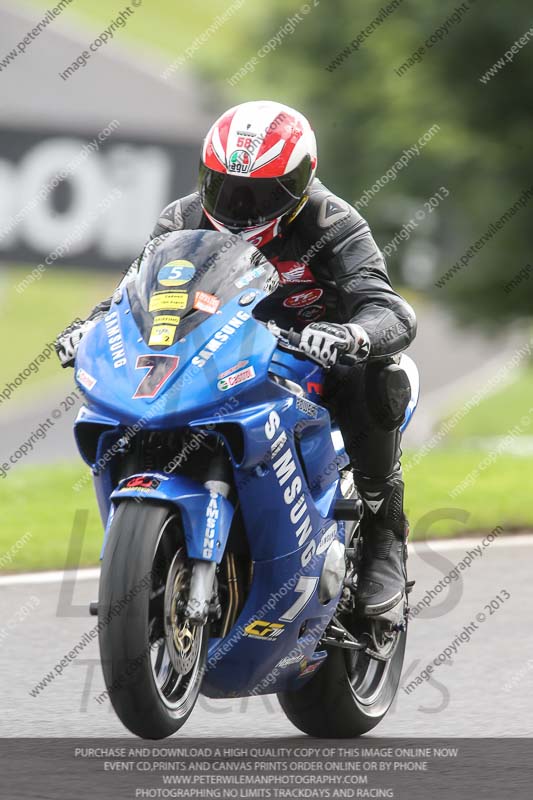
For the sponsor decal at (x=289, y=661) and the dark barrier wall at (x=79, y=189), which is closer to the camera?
the sponsor decal at (x=289, y=661)

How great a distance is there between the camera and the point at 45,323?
32.1 m

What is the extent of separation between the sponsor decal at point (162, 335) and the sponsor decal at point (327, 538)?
85 cm

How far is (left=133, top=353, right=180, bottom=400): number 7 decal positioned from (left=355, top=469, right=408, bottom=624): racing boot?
1258 mm

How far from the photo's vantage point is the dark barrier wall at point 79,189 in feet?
72.3

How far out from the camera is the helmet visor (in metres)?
4.74

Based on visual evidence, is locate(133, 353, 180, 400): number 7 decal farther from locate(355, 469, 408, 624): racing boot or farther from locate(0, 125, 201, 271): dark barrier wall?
locate(0, 125, 201, 271): dark barrier wall

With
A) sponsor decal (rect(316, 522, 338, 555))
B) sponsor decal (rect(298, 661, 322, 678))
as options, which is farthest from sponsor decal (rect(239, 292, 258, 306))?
sponsor decal (rect(298, 661, 322, 678))

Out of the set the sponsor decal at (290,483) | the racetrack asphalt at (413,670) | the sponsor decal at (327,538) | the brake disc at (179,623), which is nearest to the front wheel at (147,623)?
the brake disc at (179,623)

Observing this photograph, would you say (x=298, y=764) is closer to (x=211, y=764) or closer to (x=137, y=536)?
(x=211, y=764)

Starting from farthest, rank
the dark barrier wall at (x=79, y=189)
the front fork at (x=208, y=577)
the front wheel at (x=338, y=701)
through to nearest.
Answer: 1. the dark barrier wall at (x=79, y=189)
2. the front wheel at (x=338, y=701)
3. the front fork at (x=208, y=577)

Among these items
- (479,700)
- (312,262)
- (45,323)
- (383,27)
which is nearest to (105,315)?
(312,262)

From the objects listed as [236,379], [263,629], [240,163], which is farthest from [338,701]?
[240,163]

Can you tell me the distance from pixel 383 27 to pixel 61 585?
15.4 m

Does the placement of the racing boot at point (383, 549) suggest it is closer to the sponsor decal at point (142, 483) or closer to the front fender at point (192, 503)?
the front fender at point (192, 503)
